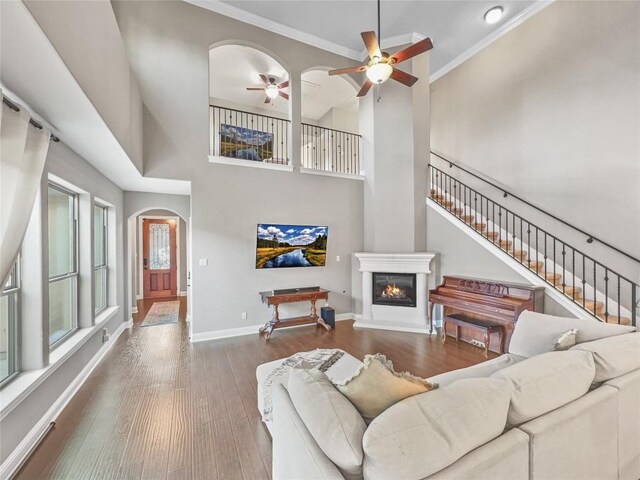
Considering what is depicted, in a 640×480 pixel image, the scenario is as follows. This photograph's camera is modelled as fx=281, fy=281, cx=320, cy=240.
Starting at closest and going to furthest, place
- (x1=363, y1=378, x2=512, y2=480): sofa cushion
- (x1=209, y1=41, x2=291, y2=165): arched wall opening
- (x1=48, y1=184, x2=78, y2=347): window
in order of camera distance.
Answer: (x1=363, y1=378, x2=512, y2=480): sofa cushion < (x1=48, y1=184, x2=78, y2=347): window < (x1=209, y1=41, x2=291, y2=165): arched wall opening

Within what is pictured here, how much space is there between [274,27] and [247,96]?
261 centimetres

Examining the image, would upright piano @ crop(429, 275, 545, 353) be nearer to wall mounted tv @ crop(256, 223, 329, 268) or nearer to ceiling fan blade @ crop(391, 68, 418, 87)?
wall mounted tv @ crop(256, 223, 329, 268)

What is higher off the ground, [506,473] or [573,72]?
[573,72]

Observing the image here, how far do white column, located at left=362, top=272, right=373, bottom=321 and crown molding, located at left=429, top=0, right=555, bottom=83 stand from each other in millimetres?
5140

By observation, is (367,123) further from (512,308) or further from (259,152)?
(512,308)

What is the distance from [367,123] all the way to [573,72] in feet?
10.8

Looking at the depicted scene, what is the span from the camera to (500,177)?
18.0 feet

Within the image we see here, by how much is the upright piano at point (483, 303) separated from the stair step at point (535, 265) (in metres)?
0.58

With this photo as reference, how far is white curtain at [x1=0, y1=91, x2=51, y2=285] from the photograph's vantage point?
1.75 meters

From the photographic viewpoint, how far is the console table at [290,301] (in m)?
4.62

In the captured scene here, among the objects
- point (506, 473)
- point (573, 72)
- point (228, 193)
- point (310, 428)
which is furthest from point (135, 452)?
point (573, 72)

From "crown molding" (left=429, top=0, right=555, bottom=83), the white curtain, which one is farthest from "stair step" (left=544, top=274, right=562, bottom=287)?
the white curtain

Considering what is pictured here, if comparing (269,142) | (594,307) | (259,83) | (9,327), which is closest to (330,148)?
(269,142)

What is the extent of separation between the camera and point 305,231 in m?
5.18
